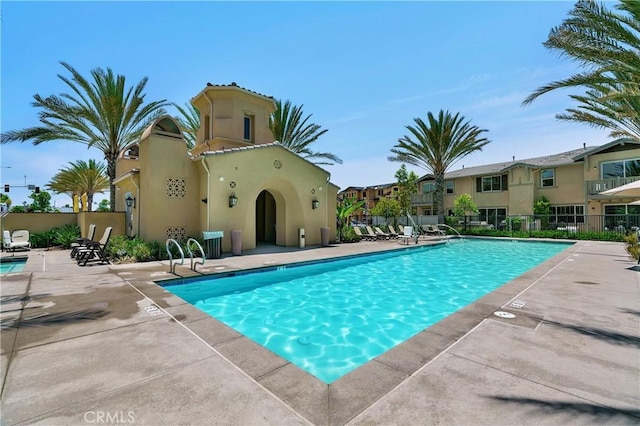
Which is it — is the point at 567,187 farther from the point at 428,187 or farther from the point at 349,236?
the point at 349,236

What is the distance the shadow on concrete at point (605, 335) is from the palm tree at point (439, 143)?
23.9 m

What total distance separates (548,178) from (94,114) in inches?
1594

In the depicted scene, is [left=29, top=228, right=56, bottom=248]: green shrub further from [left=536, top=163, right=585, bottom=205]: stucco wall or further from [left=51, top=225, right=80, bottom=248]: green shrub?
[left=536, top=163, right=585, bottom=205]: stucco wall

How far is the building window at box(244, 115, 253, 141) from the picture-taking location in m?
18.3

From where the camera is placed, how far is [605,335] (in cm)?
416

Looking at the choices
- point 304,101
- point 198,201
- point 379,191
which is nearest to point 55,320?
point 198,201

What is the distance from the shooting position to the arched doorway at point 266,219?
19.3 m

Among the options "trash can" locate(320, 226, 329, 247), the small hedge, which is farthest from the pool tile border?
the small hedge

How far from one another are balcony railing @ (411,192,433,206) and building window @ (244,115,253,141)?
27843mm

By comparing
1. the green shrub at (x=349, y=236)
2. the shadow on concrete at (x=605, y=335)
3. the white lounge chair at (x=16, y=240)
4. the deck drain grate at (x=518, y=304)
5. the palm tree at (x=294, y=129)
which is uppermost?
the palm tree at (x=294, y=129)

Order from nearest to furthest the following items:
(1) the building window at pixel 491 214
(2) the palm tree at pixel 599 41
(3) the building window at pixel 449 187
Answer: (2) the palm tree at pixel 599 41 → (1) the building window at pixel 491 214 → (3) the building window at pixel 449 187

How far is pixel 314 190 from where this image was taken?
17.8 metres

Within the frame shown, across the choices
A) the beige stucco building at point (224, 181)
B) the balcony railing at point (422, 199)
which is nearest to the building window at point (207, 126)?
the beige stucco building at point (224, 181)

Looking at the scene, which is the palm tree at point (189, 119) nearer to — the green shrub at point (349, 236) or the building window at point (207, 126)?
the building window at point (207, 126)
